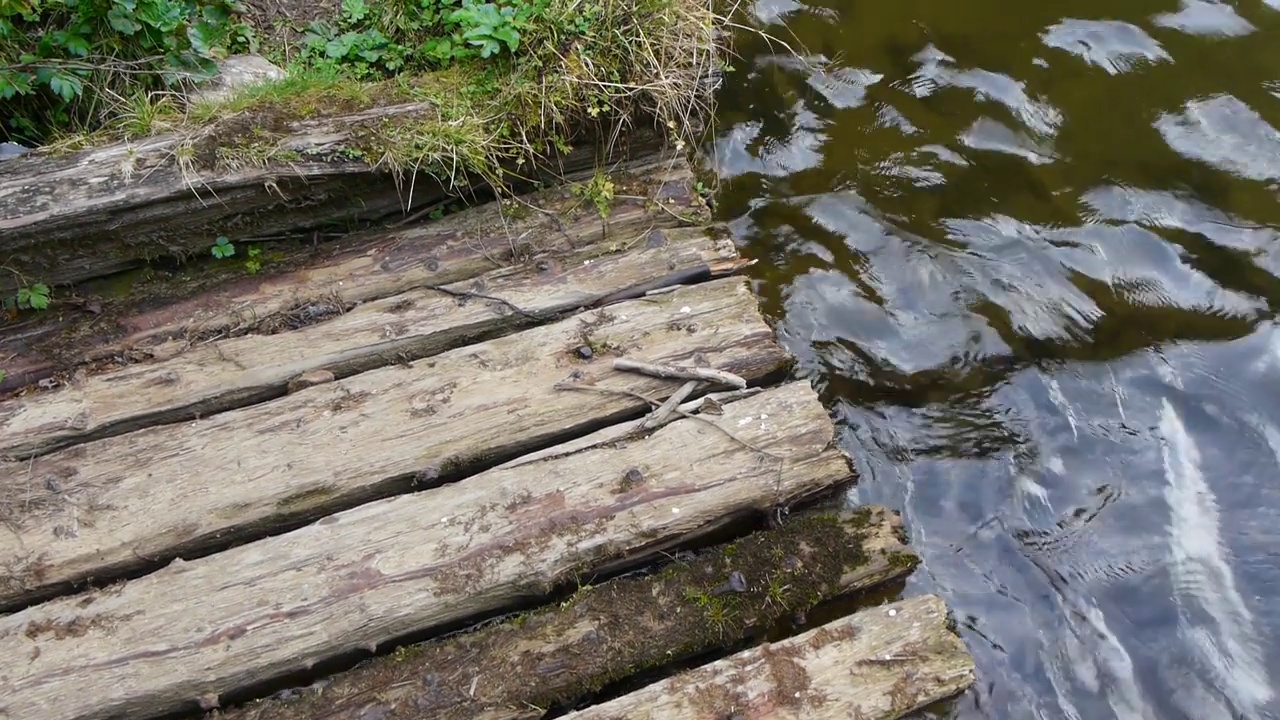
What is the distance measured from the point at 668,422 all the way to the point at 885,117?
2529mm

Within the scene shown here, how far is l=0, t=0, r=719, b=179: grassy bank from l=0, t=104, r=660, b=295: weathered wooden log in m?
0.04

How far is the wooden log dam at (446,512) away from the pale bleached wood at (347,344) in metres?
0.01

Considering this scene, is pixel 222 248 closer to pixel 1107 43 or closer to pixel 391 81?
pixel 391 81

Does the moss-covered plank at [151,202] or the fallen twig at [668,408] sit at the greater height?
the moss-covered plank at [151,202]

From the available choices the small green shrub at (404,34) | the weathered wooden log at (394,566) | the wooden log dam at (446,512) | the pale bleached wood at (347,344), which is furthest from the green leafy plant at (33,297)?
Result: the small green shrub at (404,34)

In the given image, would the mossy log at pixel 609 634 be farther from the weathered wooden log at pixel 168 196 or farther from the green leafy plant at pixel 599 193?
the weathered wooden log at pixel 168 196

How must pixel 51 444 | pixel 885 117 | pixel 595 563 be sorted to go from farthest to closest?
pixel 885 117 < pixel 51 444 < pixel 595 563

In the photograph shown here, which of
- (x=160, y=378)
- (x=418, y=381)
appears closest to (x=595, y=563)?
(x=418, y=381)

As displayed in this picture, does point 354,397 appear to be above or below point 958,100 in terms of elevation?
below

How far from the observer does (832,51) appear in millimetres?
5309

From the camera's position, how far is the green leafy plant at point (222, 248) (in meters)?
3.87

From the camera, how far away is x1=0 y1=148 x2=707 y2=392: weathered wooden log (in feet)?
12.2

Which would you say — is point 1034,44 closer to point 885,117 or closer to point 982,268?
point 885,117

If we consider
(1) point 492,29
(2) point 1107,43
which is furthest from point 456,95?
(2) point 1107,43
